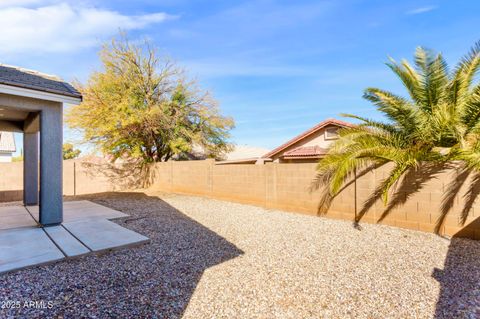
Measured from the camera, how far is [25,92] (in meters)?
5.73

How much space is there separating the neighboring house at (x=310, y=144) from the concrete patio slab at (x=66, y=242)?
1167 cm

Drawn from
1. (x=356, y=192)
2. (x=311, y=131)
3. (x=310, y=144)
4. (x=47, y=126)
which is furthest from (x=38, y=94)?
(x=310, y=144)

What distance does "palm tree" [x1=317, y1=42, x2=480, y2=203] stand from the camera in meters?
5.76

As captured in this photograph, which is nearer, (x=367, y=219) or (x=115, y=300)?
(x=115, y=300)

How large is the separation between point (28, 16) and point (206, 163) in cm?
800

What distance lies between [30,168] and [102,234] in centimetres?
584

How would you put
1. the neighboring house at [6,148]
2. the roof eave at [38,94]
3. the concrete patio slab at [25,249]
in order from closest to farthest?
the concrete patio slab at [25,249] → the roof eave at [38,94] → the neighboring house at [6,148]

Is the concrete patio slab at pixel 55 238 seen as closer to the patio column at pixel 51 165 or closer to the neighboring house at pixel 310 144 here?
the patio column at pixel 51 165

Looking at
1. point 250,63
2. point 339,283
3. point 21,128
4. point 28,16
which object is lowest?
point 339,283

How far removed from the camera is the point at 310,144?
52.0 ft

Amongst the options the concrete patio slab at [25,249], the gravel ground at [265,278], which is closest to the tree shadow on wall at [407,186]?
the gravel ground at [265,278]

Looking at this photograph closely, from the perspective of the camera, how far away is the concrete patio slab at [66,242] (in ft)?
14.9

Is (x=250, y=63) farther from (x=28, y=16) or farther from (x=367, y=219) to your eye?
(x=367, y=219)

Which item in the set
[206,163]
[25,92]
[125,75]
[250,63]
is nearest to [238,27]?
[250,63]
